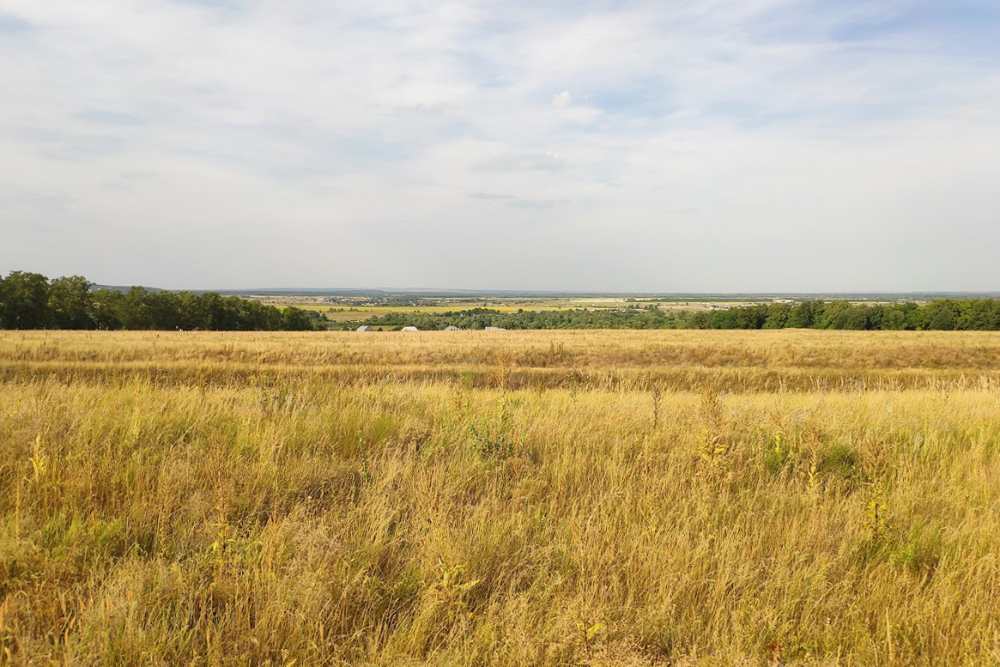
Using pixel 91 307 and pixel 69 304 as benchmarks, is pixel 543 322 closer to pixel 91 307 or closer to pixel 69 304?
pixel 91 307

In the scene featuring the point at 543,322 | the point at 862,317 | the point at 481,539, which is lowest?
the point at 481,539

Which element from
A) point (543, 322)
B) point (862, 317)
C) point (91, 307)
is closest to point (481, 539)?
point (862, 317)

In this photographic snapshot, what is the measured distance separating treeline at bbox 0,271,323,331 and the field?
217 feet

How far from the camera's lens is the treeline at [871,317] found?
56.8 metres

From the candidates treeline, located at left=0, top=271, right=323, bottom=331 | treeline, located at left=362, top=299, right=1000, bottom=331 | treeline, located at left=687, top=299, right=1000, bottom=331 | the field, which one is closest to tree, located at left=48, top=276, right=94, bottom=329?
treeline, located at left=0, top=271, right=323, bottom=331

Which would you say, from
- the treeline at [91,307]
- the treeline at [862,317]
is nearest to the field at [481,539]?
the treeline at [862,317]

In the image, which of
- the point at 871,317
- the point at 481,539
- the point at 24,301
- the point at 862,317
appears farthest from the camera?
the point at 871,317

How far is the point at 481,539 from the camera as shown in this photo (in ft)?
10.7

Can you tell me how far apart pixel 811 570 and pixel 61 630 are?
13.3 feet

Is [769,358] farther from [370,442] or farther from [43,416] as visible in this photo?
[43,416]

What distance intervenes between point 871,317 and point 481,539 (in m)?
71.2

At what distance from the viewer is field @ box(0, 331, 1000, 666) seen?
2512 mm

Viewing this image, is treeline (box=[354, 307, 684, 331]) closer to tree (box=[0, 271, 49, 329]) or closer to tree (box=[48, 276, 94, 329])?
tree (box=[48, 276, 94, 329])

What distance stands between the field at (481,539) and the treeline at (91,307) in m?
66.0
